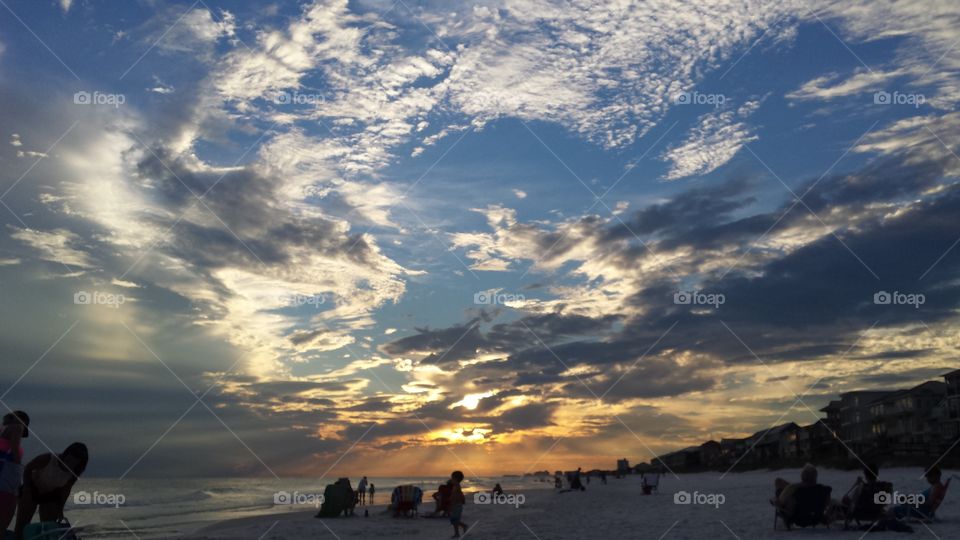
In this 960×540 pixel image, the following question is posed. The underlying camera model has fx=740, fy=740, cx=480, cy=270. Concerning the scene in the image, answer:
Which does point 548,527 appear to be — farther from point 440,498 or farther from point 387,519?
point 387,519

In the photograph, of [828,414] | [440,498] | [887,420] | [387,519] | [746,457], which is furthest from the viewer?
[746,457]

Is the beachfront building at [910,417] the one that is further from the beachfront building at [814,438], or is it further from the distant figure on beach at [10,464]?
the distant figure on beach at [10,464]

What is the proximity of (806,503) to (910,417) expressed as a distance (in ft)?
284

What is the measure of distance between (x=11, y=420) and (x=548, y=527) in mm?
16173

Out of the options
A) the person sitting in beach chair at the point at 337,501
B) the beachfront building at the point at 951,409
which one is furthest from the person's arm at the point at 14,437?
the beachfront building at the point at 951,409

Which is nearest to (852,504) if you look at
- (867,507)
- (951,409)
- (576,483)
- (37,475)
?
(867,507)

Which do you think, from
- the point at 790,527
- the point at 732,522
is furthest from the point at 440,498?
the point at 790,527

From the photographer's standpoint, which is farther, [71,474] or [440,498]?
[440,498]

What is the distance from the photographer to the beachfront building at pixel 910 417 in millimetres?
84250

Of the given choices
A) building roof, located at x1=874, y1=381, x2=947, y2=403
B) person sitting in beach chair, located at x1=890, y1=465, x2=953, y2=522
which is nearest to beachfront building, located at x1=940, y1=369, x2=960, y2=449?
building roof, located at x1=874, y1=381, x2=947, y2=403

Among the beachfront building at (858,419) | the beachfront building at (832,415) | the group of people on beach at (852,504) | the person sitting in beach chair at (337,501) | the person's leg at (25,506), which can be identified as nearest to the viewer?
the person's leg at (25,506)

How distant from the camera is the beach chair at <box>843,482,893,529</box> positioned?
1464 centimetres

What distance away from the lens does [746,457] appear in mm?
144250

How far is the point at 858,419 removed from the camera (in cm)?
10194
